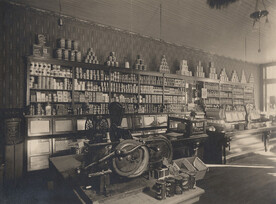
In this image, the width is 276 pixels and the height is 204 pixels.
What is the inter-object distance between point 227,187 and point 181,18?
4.36 metres

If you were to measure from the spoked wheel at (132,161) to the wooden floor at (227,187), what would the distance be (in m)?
0.62

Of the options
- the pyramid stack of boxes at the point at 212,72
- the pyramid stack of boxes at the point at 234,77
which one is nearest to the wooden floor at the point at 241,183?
the pyramid stack of boxes at the point at 212,72

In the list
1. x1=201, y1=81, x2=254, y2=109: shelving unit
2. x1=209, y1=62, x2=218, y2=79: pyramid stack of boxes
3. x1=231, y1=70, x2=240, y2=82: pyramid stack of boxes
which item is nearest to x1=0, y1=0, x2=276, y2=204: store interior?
x1=209, y1=62, x2=218, y2=79: pyramid stack of boxes

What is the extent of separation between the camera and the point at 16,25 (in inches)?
184

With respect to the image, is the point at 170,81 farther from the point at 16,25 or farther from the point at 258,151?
the point at 16,25

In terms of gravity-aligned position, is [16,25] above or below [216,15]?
below

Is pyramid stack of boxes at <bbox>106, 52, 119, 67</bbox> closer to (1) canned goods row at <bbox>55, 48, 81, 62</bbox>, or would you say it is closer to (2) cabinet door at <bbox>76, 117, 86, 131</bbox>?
(1) canned goods row at <bbox>55, 48, 81, 62</bbox>

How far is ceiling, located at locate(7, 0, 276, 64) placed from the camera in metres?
4.81

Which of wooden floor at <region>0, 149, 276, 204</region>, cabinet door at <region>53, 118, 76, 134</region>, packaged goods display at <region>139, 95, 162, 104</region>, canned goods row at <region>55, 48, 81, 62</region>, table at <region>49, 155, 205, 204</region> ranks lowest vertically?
wooden floor at <region>0, 149, 276, 204</region>

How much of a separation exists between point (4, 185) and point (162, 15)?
5244mm

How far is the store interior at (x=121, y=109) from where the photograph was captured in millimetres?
1875

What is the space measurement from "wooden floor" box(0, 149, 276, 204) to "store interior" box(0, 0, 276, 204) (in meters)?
0.02

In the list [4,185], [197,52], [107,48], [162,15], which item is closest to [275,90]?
[197,52]

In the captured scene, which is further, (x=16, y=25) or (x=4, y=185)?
(x=16, y=25)
